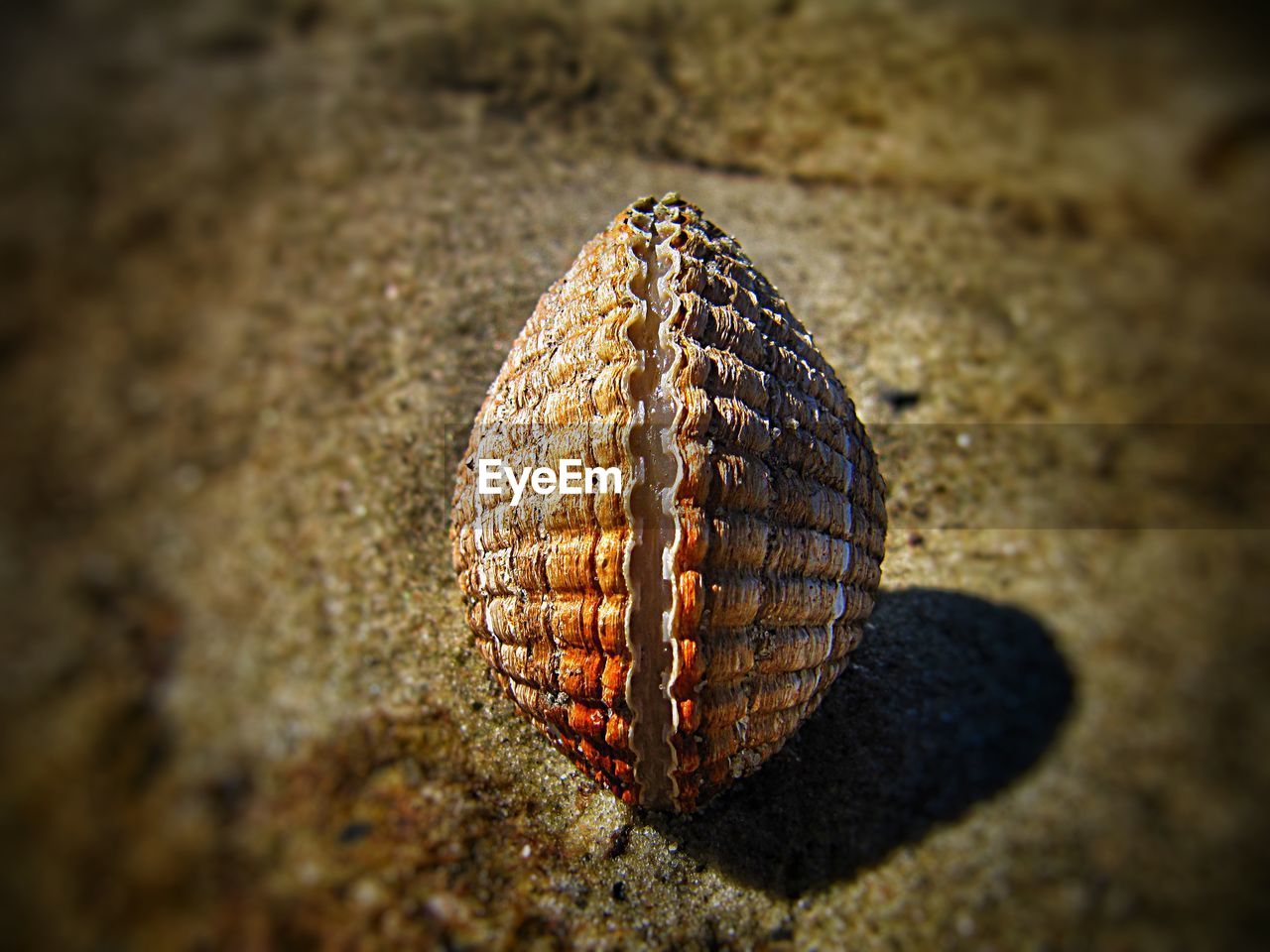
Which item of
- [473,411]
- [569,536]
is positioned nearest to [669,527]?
[569,536]

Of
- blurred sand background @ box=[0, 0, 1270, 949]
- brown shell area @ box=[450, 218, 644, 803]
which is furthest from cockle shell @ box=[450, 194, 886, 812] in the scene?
blurred sand background @ box=[0, 0, 1270, 949]

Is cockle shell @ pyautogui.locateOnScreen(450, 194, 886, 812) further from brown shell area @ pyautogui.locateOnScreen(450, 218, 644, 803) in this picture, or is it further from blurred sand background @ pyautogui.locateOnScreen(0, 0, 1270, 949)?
blurred sand background @ pyautogui.locateOnScreen(0, 0, 1270, 949)

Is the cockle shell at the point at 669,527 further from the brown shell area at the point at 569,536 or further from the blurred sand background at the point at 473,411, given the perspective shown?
the blurred sand background at the point at 473,411

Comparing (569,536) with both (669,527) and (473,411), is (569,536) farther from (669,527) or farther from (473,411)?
(473,411)

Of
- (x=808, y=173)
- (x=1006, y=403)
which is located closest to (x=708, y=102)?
(x=808, y=173)

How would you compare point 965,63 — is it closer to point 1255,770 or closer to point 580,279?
point 580,279

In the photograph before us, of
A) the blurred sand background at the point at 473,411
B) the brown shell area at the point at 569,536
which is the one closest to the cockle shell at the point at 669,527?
the brown shell area at the point at 569,536
